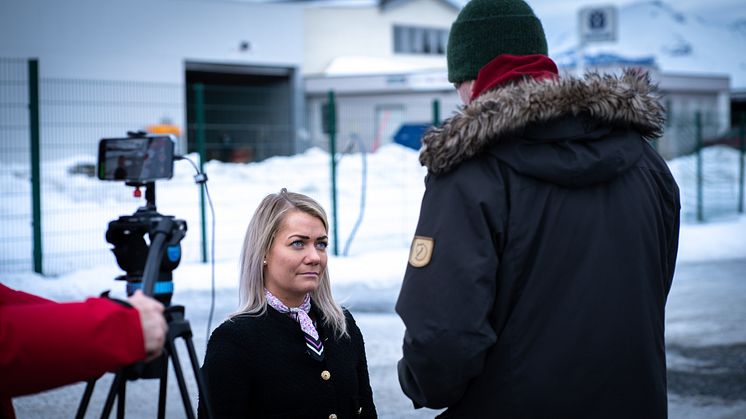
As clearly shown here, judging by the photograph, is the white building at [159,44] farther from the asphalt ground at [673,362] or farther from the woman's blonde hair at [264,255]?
the woman's blonde hair at [264,255]

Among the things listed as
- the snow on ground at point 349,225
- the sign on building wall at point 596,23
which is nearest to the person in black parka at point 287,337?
the snow on ground at point 349,225

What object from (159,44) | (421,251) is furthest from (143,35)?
(421,251)

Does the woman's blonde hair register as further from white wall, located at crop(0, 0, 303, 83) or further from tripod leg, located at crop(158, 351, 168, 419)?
white wall, located at crop(0, 0, 303, 83)

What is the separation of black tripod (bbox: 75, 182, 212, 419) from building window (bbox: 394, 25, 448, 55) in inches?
1611

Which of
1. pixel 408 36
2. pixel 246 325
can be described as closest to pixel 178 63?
pixel 408 36

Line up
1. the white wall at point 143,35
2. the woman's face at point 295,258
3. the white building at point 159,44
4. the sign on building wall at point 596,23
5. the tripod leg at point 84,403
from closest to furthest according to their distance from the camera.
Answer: the tripod leg at point 84,403 < the woman's face at point 295,258 < the sign on building wall at point 596,23 < the white building at point 159,44 < the white wall at point 143,35

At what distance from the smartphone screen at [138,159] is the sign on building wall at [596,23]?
11.9 meters

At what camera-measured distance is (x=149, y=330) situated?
191 centimetres

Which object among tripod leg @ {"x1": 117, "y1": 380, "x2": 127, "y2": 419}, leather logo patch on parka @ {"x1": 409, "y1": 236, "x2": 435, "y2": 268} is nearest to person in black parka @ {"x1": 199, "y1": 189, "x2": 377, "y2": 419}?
tripod leg @ {"x1": 117, "y1": 380, "x2": 127, "y2": 419}

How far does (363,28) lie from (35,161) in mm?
32387

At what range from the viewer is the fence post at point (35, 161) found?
972 cm

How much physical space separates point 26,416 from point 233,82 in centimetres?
3602

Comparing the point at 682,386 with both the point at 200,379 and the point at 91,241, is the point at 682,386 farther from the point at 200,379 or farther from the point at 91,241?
the point at 91,241

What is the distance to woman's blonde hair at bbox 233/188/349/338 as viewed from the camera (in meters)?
2.99
